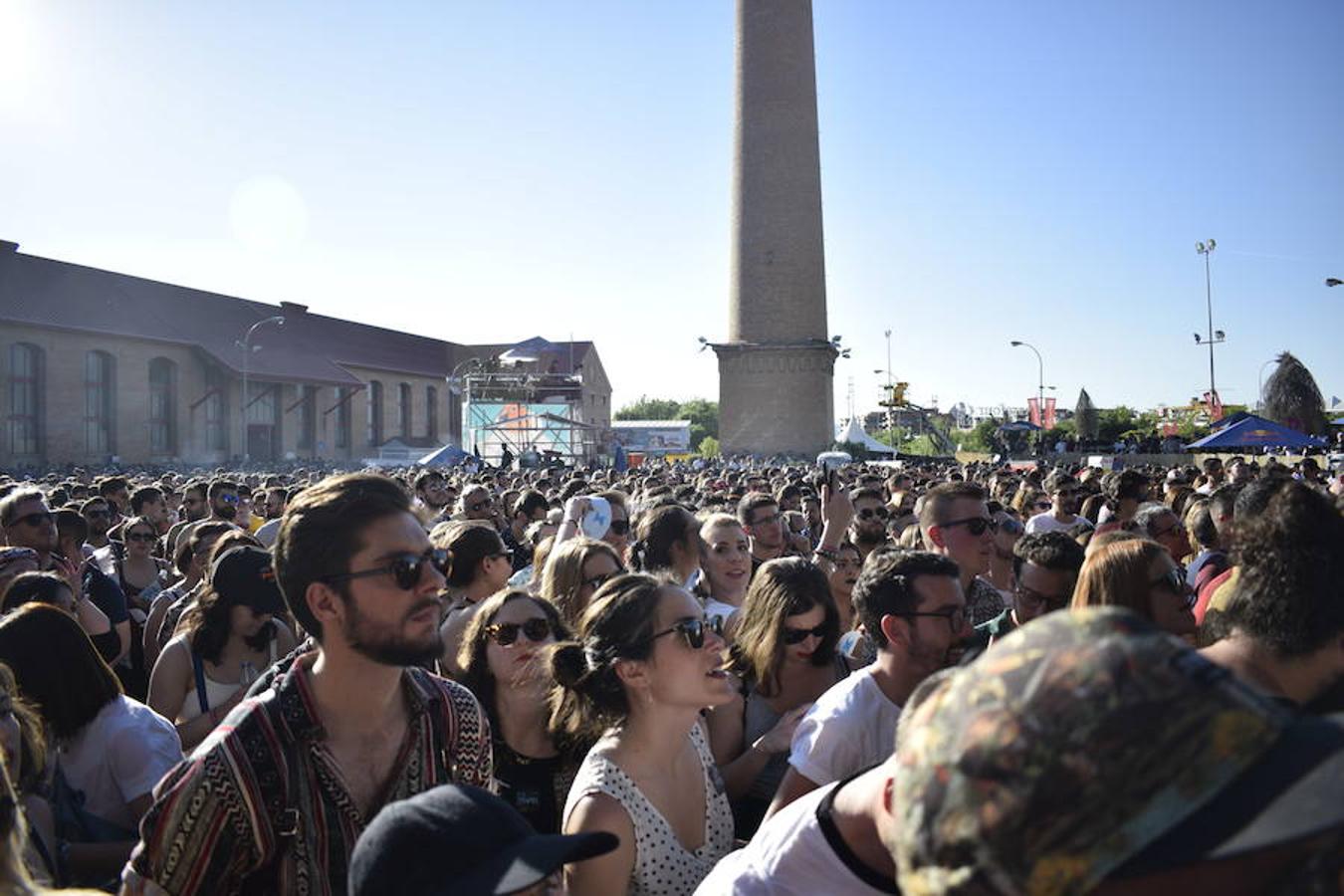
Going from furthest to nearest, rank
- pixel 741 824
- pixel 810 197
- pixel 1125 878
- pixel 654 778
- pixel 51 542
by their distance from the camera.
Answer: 1. pixel 810 197
2. pixel 51 542
3. pixel 741 824
4. pixel 654 778
5. pixel 1125 878

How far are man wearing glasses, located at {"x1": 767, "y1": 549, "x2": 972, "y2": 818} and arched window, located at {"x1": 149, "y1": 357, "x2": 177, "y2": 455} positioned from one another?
173 ft

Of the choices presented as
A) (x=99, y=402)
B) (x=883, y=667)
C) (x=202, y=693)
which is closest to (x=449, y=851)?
(x=883, y=667)

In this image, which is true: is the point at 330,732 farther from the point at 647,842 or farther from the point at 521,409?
the point at 521,409

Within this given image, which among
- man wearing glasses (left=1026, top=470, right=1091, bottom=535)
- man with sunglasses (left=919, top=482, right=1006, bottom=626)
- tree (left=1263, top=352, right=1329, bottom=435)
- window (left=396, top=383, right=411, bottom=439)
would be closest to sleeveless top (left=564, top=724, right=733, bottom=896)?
man with sunglasses (left=919, top=482, right=1006, bottom=626)

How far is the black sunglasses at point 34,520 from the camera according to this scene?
6.89 m

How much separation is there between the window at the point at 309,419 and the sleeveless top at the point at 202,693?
58961mm

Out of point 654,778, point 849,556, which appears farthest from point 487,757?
point 849,556

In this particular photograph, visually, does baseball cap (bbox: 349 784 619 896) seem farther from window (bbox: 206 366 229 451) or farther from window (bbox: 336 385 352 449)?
window (bbox: 336 385 352 449)

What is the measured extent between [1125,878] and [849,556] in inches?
255

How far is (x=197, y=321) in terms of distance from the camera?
5588 cm

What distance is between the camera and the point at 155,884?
242cm

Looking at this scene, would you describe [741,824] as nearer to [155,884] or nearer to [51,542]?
[155,884]

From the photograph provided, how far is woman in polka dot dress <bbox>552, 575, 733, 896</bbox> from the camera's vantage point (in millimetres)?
2969

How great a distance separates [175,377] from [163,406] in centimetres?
155
